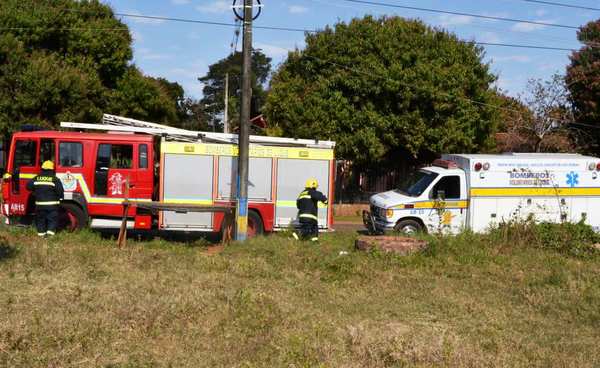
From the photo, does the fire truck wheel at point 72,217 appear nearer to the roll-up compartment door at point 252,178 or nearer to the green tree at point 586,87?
the roll-up compartment door at point 252,178

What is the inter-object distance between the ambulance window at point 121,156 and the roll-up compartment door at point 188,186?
77 cm

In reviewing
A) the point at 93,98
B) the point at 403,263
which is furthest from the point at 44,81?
the point at 403,263

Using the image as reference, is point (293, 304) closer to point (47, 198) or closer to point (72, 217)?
point (47, 198)

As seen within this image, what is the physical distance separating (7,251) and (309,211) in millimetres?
5911

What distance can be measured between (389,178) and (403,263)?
13.9m

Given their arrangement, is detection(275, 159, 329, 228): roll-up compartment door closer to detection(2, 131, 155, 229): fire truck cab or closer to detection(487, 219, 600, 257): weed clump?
detection(2, 131, 155, 229): fire truck cab

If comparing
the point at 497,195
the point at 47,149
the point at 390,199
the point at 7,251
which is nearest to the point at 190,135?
the point at 47,149

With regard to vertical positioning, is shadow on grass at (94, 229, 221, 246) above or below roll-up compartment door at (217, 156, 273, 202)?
below

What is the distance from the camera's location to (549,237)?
1146 cm

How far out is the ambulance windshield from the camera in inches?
567

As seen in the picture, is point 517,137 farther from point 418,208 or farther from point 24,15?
point 24,15

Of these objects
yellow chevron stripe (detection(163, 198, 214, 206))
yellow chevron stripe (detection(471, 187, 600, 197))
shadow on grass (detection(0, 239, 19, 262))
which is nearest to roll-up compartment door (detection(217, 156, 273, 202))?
yellow chevron stripe (detection(163, 198, 214, 206))

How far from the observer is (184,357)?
5652mm

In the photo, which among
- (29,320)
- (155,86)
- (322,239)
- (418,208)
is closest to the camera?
(29,320)
